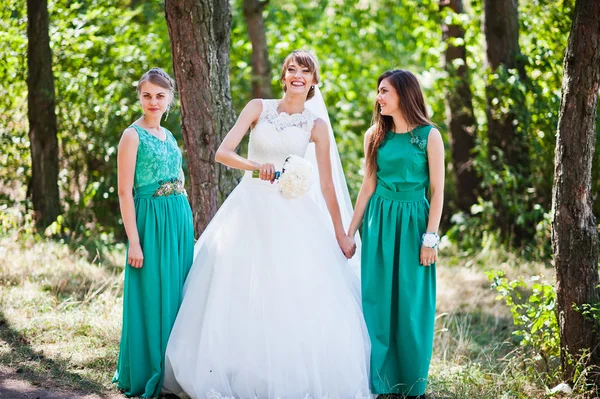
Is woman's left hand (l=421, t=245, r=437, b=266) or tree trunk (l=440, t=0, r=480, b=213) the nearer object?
woman's left hand (l=421, t=245, r=437, b=266)

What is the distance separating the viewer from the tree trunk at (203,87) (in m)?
4.96

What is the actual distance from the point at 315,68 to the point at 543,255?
16.8 feet

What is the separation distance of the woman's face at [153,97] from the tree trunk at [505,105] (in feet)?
18.3

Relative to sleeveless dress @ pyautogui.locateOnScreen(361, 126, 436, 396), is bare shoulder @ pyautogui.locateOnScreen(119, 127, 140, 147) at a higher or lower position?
higher

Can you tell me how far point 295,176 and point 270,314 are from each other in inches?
32.0

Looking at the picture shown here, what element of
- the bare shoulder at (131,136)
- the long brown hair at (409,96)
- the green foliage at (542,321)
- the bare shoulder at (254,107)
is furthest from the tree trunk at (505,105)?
the bare shoulder at (131,136)

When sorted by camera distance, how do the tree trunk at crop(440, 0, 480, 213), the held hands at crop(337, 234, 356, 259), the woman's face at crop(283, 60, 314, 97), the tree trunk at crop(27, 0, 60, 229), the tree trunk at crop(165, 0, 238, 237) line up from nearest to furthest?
the woman's face at crop(283, 60, 314, 97)
the held hands at crop(337, 234, 356, 259)
the tree trunk at crop(165, 0, 238, 237)
the tree trunk at crop(27, 0, 60, 229)
the tree trunk at crop(440, 0, 480, 213)

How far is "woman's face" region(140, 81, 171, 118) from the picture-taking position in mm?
3998

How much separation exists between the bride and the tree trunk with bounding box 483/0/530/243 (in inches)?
192

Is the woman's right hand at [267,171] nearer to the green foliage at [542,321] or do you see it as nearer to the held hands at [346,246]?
the held hands at [346,246]

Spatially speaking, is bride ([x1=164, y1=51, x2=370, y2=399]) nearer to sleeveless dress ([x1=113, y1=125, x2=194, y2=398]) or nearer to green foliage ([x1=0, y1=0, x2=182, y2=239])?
sleeveless dress ([x1=113, y1=125, x2=194, y2=398])

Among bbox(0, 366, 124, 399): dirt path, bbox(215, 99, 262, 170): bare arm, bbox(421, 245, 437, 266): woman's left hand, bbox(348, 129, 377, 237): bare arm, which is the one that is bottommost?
bbox(0, 366, 124, 399): dirt path

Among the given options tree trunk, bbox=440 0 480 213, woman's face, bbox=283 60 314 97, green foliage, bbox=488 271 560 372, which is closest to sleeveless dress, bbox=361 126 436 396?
woman's face, bbox=283 60 314 97

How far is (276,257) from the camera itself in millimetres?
3957
